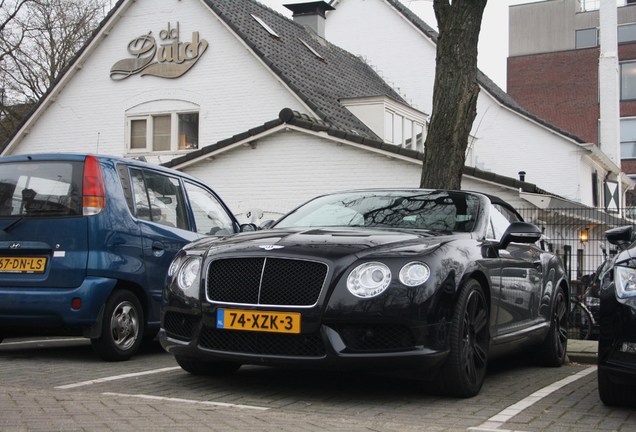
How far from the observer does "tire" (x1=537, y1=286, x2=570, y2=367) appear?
8422 mm

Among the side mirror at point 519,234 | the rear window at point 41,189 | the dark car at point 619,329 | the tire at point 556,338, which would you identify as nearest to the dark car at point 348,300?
the side mirror at point 519,234

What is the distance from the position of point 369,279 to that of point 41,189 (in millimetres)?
3716

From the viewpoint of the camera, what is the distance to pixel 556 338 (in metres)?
8.52

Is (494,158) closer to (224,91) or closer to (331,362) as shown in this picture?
(224,91)

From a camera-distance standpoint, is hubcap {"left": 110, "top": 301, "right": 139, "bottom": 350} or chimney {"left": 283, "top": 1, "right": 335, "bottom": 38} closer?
hubcap {"left": 110, "top": 301, "right": 139, "bottom": 350}

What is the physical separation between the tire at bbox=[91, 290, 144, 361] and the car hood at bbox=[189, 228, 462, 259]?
177 centimetres

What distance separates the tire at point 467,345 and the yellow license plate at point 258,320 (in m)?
1.06

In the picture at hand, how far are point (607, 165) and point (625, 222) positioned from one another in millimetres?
13074

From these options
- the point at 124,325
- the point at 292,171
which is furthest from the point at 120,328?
the point at 292,171

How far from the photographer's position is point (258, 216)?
20000 millimetres

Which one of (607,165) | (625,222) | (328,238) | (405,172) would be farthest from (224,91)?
(328,238)

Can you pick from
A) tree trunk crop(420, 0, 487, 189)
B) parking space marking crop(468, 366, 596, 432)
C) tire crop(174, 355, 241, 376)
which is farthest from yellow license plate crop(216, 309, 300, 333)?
tree trunk crop(420, 0, 487, 189)

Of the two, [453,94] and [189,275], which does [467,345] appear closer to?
[189,275]

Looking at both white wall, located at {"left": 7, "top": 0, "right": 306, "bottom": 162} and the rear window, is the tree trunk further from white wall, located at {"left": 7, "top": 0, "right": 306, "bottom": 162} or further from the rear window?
white wall, located at {"left": 7, "top": 0, "right": 306, "bottom": 162}
